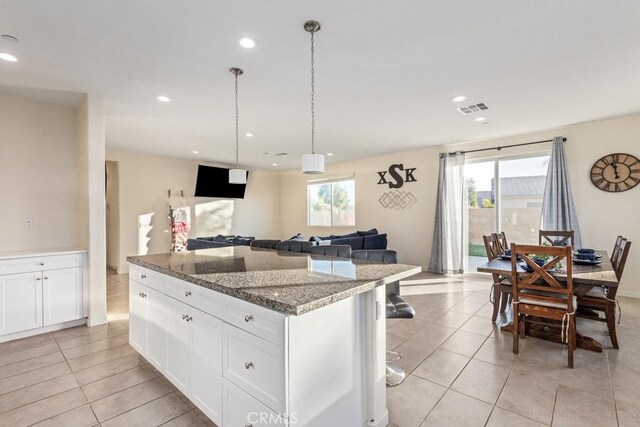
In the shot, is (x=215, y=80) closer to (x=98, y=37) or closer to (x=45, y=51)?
(x=98, y=37)

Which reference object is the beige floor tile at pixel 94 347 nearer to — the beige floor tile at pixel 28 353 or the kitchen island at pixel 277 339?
the beige floor tile at pixel 28 353

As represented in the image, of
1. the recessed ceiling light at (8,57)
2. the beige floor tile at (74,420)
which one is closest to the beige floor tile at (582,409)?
the beige floor tile at (74,420)

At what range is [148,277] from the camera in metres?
2.33

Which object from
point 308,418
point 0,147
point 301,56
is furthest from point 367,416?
point 0,147

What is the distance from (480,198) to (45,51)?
6406 millimetres

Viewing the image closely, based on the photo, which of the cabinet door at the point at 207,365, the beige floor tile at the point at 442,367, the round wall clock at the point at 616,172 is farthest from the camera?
the round wall clock at the point at 616,172

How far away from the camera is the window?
784cm

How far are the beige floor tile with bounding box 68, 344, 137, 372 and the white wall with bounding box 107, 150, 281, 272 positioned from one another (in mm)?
4216

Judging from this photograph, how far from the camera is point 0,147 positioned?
10.8 feet

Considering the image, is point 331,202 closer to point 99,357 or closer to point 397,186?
point 397,186

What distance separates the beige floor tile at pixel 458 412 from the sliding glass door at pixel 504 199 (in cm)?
420

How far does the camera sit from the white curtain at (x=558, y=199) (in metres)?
4.63

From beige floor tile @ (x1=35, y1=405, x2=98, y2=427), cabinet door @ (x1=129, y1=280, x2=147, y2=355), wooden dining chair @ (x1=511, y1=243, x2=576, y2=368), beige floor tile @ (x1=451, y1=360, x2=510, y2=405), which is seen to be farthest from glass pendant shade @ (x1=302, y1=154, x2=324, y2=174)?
beige floor tile @ (x1=35, y1=405, x2=98, y2=427)

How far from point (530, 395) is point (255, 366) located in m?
1.96
